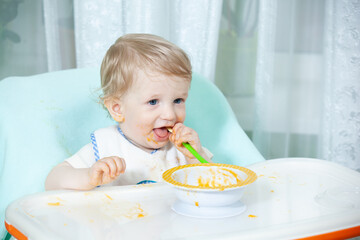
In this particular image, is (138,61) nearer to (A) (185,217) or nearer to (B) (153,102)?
(B) (153,102)

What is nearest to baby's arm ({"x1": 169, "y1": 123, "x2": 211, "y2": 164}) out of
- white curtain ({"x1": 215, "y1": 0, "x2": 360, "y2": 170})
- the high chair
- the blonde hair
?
the blonde hair

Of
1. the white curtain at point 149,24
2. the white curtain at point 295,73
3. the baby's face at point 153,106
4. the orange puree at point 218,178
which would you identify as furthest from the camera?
the white curtain at point 295,73

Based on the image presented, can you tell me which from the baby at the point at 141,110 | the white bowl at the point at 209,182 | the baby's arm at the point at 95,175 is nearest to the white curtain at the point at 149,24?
the baby at the point at 141,110

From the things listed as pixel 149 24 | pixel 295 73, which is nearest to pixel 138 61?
pixel 149 24

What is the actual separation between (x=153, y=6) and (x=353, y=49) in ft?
2.82

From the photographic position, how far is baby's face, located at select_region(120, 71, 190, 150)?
0.89 m

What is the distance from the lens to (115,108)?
3.18 feet

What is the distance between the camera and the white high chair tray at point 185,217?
57cm

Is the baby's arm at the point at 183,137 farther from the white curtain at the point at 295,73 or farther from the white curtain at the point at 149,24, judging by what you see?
the white curtain at the point at 295,73

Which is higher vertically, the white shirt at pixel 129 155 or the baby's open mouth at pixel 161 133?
the baby's open mouth at pixel 161 133

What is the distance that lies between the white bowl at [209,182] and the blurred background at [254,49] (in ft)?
2.77

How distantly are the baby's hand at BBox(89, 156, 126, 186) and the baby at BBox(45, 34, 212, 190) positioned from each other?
11 cm

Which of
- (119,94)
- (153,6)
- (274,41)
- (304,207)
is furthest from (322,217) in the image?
(274,41)

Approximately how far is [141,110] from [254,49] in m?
0.98
